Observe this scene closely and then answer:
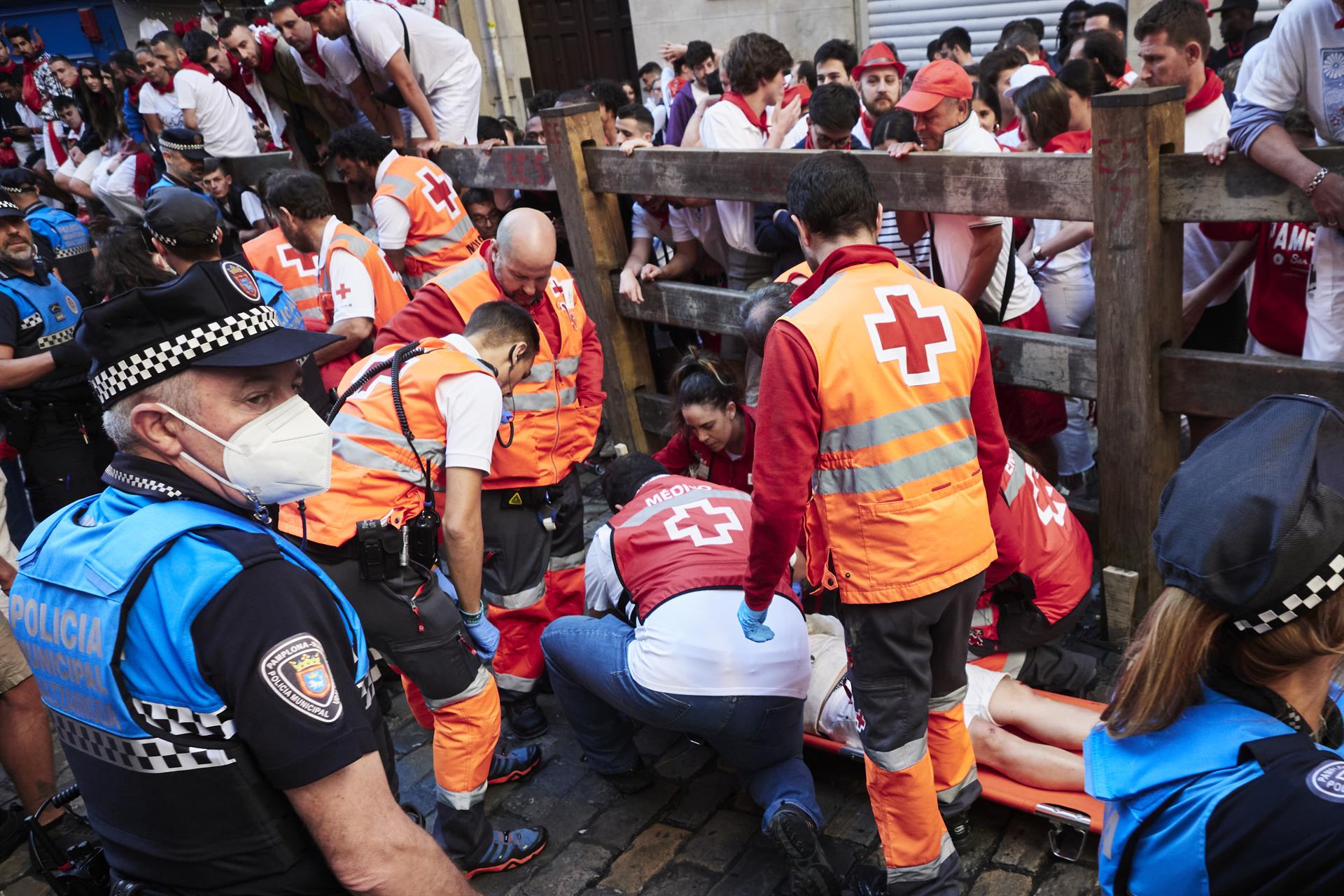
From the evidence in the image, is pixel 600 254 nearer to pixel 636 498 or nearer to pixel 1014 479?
pixel 636 498

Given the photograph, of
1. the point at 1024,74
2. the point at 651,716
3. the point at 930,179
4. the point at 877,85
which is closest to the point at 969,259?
the point at 930,179

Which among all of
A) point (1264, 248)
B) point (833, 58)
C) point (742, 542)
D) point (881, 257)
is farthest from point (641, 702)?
point (833, 58)

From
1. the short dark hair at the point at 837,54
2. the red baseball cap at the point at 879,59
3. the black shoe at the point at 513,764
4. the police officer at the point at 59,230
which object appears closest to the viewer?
the black shoe at the point at 513,764

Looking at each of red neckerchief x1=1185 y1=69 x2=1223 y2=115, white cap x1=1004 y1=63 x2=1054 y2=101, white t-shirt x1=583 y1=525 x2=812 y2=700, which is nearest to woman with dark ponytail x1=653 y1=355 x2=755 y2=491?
white t-shirt x1=583 y1=525 x2=812 y2=700

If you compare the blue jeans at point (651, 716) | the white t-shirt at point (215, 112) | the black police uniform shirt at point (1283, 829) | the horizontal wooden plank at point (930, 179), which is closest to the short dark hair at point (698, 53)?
the white t-shirt at point (215, 112)

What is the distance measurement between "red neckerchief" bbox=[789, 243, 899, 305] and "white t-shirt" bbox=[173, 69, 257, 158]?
6.62m

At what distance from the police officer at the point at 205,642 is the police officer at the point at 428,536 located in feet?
4.56

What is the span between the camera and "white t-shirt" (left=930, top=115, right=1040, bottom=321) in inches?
168

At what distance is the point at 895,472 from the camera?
105 inches

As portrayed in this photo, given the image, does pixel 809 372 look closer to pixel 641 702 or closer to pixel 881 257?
pixel 881 257

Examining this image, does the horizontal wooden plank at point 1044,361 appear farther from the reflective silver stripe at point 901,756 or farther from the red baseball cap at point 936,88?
the reflective silver stripe at point 901,756

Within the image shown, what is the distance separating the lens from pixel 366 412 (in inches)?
130

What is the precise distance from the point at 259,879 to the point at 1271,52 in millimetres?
3978

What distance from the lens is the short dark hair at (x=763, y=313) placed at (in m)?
3.62
